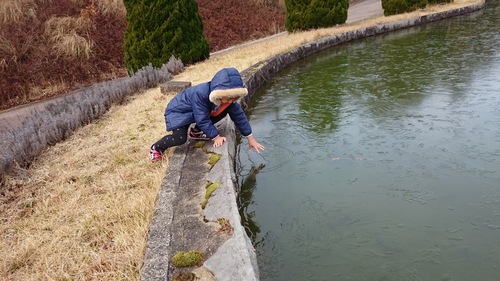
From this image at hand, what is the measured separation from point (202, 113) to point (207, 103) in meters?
0.12

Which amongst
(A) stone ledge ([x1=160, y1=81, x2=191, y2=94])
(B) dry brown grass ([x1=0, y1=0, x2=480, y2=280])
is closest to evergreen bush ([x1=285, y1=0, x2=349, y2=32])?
(A) stone ledge ([x1=160, y1=81, x2=191, y2=94])

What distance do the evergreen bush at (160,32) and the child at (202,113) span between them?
616 centimetres

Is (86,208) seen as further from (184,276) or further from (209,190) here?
(184,276)

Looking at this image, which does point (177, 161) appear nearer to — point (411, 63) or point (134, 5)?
point (411, 63)

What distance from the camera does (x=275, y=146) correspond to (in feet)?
17.1

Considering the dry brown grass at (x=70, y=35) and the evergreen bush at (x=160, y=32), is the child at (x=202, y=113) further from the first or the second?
the dry brown grass at (x=70, y=35)

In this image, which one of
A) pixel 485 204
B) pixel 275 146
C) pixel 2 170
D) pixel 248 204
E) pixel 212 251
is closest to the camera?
pixel 212 251

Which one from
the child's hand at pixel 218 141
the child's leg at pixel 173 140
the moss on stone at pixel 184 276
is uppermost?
the child's leg at pixel 173 140

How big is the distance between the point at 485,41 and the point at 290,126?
7.37 m

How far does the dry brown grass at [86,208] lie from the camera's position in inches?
112

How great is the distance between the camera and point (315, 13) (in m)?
13.7

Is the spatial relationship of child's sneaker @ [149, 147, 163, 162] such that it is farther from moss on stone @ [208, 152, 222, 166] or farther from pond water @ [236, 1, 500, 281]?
pond water @ [236, 1, 500, 281]

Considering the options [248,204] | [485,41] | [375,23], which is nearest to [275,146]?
[248,204]

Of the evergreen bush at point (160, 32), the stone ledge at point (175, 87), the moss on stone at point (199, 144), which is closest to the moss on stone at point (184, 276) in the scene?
the moss on stone at point (199, 144)
